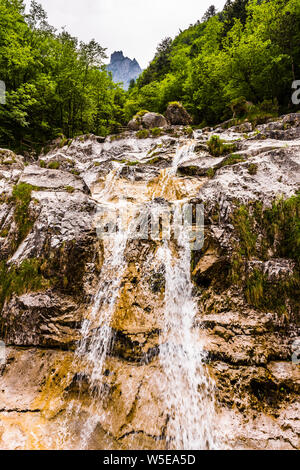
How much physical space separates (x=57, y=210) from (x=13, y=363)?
161 inches

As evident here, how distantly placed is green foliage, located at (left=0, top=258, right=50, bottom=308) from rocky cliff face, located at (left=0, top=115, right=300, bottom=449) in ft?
0.09

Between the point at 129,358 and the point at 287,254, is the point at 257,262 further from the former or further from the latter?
the point at 129,358

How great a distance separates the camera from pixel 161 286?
6.02m

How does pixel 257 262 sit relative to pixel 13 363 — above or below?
above

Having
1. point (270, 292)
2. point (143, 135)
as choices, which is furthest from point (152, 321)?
point (143, 135)

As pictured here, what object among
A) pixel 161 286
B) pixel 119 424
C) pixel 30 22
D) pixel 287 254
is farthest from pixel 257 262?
pixel 30 22

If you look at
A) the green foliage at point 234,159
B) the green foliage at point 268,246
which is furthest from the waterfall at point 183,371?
the green foliage at point 234,159

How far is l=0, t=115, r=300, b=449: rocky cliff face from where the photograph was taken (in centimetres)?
416

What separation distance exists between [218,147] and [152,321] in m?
9.21

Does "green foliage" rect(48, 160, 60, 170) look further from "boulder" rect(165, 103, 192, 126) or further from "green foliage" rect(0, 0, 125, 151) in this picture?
"boulder" rect(165, 103, 192, 126)

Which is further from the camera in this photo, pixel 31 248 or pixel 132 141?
pixel 132 141

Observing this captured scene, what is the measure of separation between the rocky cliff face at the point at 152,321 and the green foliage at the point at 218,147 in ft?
9.55

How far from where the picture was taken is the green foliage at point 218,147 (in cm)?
1085

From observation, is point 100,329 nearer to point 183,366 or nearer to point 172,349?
point 172,349
